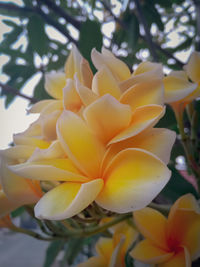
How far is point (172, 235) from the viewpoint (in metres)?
0.34

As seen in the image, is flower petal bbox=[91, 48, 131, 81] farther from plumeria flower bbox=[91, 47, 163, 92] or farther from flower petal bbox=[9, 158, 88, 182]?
flower petal bbox=[9, 158, 88, 182]

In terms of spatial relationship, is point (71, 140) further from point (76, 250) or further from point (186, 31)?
point (186, 31)

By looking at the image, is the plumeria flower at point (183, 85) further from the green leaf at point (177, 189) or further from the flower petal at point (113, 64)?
the green leaf at point (177, 189)

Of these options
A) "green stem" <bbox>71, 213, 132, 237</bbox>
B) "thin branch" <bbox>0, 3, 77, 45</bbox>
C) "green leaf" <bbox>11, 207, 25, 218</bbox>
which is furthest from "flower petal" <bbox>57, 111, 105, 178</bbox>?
"thin branch" <bbox>0, 3, 77, 45</bbox>

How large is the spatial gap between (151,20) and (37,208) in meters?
0.91

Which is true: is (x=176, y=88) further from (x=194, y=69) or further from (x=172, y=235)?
(x=172, y=235)

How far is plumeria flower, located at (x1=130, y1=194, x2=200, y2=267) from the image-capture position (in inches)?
12.8

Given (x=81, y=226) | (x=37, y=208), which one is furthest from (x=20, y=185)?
(x=81, y=226)

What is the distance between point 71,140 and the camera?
22 centimetres

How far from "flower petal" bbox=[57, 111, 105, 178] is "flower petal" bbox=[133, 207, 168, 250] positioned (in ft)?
0.55

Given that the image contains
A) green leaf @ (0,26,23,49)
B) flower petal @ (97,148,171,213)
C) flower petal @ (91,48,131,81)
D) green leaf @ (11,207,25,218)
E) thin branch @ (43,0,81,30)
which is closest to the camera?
flower petal @ (97,148,171,213)

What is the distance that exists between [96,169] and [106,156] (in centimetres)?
2

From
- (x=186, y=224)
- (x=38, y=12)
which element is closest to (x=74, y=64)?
(x=186, y=224)

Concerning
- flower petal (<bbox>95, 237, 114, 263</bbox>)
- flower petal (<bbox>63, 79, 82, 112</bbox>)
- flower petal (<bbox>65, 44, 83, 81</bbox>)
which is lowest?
flower petal (<bbox>95, 237, 114, 263</bbox>)
